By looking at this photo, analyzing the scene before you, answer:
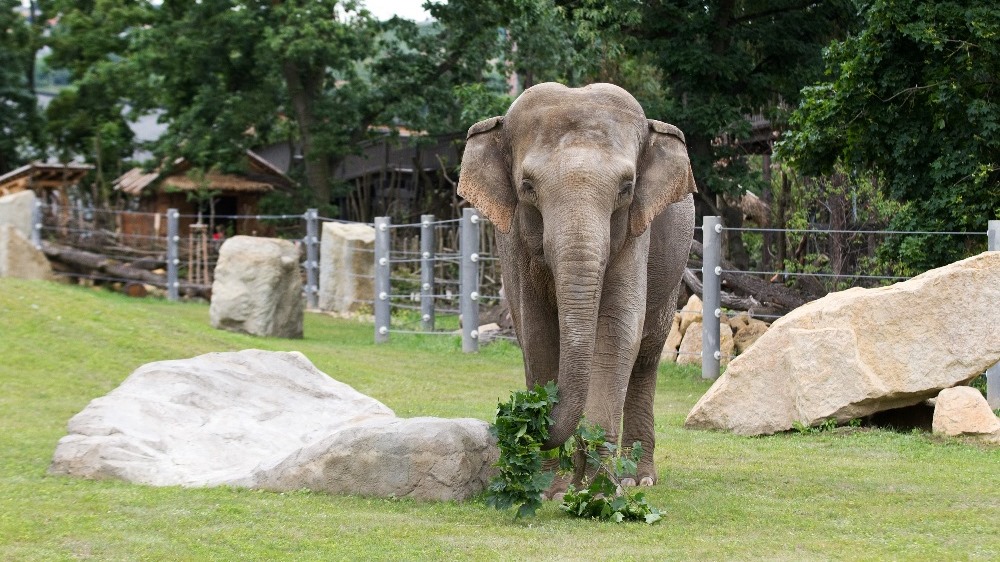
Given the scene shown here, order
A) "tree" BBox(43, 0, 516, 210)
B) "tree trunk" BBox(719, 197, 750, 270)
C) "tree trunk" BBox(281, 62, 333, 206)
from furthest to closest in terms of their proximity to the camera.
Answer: "tree trunk" BBox(281, 62, 333, 206) → "tree" BBox(43, 0, 516, 210) → "tree trunk" BBox(719, 197, 750, 270)

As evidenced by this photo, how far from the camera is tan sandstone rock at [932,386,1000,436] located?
887cm

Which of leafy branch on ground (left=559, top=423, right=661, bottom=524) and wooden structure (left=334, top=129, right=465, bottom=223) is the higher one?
wooden structure (left=334, top=129, right=465, bottom=223)

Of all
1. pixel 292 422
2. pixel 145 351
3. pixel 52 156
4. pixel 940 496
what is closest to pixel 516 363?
pixel 145 351

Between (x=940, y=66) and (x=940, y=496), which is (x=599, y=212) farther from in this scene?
(x=940, y=66)

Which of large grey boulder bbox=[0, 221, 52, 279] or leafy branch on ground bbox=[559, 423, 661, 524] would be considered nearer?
leafy branch on ground bbox=[559, 423, 661, 524]

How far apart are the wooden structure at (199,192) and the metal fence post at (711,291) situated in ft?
46.2

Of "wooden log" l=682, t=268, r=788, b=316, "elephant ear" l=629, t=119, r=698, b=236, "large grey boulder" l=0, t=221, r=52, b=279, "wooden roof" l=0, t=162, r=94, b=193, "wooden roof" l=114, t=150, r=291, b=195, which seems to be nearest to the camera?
"elephant ear" l=629, t=119, r=698, b=236

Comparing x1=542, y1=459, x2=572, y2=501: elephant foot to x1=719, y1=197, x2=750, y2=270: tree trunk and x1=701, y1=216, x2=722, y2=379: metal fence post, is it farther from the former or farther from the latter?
x1=719, y1=197, x2=750, y2=270: tree trunk

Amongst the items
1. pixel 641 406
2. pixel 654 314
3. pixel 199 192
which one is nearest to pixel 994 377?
pixel 641 406

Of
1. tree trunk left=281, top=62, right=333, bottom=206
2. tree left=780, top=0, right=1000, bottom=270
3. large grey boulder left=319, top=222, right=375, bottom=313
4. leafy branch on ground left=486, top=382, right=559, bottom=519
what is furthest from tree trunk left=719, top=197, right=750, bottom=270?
leafy branch on ground left=486, top=382, right=559, bottom=519

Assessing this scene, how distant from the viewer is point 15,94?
31562 mm

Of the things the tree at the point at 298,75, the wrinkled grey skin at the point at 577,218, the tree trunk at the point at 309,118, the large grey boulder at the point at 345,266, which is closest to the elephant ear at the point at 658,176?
the wrinkled grey skin at the point at 577,218

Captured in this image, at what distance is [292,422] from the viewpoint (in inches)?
336

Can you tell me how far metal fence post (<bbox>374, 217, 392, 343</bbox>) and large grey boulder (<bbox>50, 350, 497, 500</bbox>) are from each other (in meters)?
8.06
